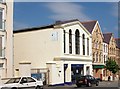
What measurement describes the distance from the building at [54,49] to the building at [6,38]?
17.5 feet

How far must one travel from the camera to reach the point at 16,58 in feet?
147

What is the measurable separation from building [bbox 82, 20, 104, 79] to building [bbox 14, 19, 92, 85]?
31.0 feet

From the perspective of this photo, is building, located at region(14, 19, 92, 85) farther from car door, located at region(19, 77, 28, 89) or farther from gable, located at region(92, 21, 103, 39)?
car door, located at region(19, 77, 28, 89)

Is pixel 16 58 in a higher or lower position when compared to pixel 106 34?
lower

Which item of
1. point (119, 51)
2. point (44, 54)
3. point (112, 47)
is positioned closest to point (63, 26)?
point (44, 54)

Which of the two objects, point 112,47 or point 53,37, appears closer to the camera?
point 53,37

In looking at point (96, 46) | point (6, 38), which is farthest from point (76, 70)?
point (6, 38)

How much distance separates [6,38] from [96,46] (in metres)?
27.8

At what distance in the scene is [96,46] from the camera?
57.6 m

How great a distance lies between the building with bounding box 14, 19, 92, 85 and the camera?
4056 cm

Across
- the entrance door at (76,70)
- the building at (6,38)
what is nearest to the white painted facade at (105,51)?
the entrance door at (76,70)

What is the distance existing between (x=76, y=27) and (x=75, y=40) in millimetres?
1983

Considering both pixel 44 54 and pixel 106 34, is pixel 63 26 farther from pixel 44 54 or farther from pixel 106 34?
pixel 106 34

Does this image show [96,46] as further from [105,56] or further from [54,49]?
[54,49]
